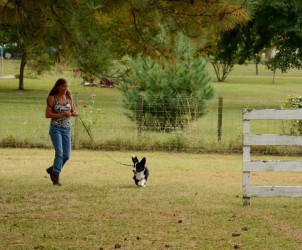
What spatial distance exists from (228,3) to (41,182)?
5.41 meters

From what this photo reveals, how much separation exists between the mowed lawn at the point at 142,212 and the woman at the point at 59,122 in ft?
1.40

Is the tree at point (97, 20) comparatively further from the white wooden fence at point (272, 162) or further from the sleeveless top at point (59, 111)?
the sleeveless top at point (59, 111)

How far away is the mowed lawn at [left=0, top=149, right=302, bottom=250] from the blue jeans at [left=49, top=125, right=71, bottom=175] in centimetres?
40

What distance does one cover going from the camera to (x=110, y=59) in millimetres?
11117

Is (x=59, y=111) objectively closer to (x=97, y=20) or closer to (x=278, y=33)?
(x=97, y=20)

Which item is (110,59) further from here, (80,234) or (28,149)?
(28,149)

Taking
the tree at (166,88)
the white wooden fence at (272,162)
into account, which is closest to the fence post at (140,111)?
the tree at (166,88)

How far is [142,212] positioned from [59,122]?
3.27 m

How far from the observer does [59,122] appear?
12969 mm

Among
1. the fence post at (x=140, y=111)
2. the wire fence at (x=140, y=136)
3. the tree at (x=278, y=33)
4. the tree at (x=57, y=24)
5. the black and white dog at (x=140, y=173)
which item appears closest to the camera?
the tree at (x=57, y=24)

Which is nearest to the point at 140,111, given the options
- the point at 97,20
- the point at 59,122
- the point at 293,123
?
the point at 293,123

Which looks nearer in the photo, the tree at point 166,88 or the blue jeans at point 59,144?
the blue jeans at point 59,144

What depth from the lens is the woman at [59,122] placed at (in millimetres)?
12891

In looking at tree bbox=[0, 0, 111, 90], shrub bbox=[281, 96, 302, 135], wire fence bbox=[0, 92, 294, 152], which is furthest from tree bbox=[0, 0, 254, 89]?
shrub bbox=[281, 96, 302, 135]
